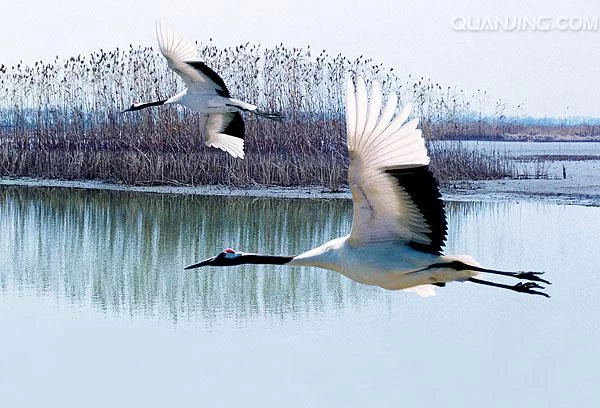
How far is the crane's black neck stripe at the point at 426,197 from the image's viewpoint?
4.95 metres

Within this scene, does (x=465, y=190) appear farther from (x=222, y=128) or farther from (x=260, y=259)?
(x=260, y=259)

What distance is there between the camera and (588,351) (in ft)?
30.9

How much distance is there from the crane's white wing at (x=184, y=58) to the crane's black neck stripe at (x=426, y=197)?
14.7 feet

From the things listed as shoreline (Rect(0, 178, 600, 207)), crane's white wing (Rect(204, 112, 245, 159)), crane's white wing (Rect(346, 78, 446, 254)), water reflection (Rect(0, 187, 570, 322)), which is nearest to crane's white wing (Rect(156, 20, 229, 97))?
crane's white wing (Rect(204, 112, 245, 159))

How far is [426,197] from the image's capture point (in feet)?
16.9

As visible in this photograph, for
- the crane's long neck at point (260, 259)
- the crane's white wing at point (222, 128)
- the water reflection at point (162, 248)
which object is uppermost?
the crane's white wing at point (222, 128)

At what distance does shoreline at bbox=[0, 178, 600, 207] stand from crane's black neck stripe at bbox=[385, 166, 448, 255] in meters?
13.4

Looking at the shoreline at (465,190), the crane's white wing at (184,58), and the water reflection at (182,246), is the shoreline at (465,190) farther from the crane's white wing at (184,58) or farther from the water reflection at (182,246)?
the crane's white wing at (184,58)

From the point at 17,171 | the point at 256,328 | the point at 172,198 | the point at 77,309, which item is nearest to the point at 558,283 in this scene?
the point at 256,328

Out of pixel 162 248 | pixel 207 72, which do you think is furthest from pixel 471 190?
pixel 207 72

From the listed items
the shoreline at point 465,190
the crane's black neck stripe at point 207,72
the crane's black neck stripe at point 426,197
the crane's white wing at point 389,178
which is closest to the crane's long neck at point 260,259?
the crane's white wing at point 389,178

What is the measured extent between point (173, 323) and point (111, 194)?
10.1 m

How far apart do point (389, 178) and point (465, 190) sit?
48.2 ft

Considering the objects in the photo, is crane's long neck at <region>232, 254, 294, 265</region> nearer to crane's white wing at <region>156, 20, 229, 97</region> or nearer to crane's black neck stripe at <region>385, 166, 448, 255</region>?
crane's black neck stripe at <region>385, 166, 448, 255</region>
